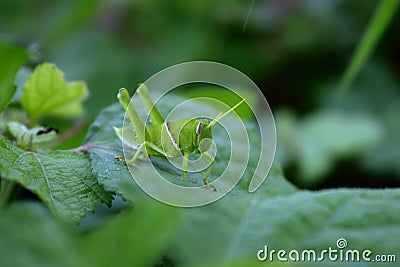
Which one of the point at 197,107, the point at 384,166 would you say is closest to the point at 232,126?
the point at 197,107

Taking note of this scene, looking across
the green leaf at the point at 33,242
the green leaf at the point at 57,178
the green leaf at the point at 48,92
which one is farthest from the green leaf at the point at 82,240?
the green leaf at the point at 48,92

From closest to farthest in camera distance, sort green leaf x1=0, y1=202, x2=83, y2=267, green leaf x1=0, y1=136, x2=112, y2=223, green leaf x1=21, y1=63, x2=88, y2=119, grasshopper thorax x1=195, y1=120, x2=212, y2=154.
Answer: green leaf x1=0, y1=202, x2=83, y2=267
green leaf x1=0, y1=136, x2=112, y2=223
grasshopper thorax x1=195, y1=120, x2=212, y2=154
green leaf x1=21, y1=63, x2=88, y2=119

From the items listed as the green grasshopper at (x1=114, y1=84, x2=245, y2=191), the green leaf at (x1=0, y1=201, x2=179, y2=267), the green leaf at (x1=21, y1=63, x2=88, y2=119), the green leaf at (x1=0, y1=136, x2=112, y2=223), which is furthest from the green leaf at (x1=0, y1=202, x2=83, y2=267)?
the green leaf at (x1=21, y1=63, x2=88, y2=119)

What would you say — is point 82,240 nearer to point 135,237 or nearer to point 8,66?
point 135,237

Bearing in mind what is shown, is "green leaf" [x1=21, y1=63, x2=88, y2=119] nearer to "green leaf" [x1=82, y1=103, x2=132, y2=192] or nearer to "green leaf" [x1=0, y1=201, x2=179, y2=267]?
"green leaf" [x1=82, y1=103, x2=132, y2=192]

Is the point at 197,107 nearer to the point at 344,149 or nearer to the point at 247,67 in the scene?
the point at 344,149

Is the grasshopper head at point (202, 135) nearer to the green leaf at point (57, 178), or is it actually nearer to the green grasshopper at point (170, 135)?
the green grasshopper at point (170, 135)

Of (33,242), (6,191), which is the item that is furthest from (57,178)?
(33,242)
